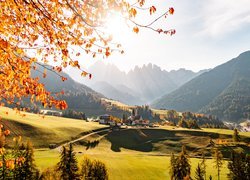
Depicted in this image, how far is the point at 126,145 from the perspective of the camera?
161m

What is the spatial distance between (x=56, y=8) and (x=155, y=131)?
184764 mm

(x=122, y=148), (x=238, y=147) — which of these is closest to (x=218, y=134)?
(x=238, y=147)

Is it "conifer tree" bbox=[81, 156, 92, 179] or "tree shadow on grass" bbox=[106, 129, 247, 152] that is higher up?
"tree shadow on grass" bbox=[106, 129, 247, 152]

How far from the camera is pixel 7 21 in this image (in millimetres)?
12031

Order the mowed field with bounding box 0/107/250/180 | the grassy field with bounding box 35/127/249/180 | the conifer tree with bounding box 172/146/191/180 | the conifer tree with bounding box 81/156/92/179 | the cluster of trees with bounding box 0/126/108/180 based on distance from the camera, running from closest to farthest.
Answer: the cluster of trees with bounding box 0/126/108/180 < the conifer tree with bounding box 81/156/92/179 < the conifer tree with bounding box 172/146/191/180 < the grassy field with bounding box 35/127/249/180 < the mowed field with bounding box 0/107/250/180

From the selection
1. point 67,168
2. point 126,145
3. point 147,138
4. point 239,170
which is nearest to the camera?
point 67,168

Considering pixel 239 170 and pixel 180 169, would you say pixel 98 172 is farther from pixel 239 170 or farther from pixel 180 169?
pixel 239 170

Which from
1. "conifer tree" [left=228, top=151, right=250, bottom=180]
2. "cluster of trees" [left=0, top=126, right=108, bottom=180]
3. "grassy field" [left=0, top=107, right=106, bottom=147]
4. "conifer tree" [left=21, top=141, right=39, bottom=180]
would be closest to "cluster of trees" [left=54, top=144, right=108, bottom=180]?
"cluster of trees" [left=0, top=126, right=108, bottom=180]

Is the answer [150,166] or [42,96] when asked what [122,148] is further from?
[42,96]

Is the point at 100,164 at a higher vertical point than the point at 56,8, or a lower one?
lower

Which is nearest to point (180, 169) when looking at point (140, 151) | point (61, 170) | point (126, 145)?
point (61, 170)

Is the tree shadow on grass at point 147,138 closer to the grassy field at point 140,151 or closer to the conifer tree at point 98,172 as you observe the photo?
the grassy field at point 140,151

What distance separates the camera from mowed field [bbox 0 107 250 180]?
94250mm

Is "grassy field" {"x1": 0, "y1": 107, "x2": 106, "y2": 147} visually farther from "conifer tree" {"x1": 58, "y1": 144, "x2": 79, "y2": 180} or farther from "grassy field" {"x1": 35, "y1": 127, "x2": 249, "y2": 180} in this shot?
"conifer tree" {"x1": 58, "y1": 144, "x2": 79, "y2": 180}
